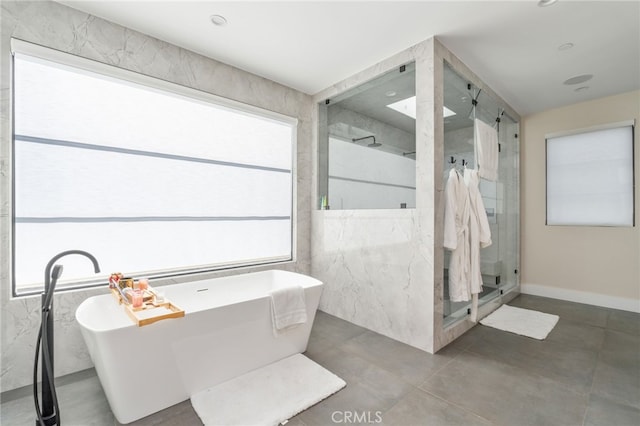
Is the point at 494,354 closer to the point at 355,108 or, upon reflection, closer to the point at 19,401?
the point at 355,108

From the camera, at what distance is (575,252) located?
3.87m

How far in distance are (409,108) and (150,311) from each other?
264 cm

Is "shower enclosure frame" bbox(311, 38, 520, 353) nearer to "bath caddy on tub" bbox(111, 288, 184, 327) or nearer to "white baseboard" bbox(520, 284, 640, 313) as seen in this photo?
"white baseboard" bbox(520, 284, 640, 313)

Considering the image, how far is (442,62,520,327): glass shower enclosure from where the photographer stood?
2721mm

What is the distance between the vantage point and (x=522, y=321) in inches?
124

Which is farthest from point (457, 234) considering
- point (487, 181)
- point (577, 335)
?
point (577, 335)

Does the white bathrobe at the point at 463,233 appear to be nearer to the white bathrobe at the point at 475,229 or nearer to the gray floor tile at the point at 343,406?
the white bathrobe at the point at 475,229

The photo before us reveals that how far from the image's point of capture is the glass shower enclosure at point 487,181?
8.93ft

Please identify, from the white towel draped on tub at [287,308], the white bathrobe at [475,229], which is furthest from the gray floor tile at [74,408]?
the white bathrobe at [475,229]

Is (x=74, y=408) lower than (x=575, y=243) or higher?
lower

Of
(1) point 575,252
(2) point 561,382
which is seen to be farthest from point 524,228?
(2) point 561,382

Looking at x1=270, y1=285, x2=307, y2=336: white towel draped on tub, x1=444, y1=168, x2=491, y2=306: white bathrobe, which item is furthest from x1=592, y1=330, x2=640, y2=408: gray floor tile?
x1=270, y1=285, x2=307, y2=336: white towel draped on tub

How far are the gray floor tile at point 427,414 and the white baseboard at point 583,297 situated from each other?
3.35 metres

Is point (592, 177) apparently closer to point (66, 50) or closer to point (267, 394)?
point (267, 394)
